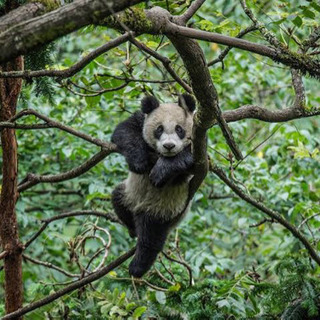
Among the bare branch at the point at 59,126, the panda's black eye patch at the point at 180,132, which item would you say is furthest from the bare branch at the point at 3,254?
the panda's black eye patch at the point at 180,132

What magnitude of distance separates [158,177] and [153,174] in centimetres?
6

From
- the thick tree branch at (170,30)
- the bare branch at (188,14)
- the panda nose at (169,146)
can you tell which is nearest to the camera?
the thick tree branch at (170,30)

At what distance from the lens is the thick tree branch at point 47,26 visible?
68.7 inches

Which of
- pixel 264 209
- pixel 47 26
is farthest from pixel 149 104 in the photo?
pixel 47 26

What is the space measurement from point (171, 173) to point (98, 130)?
170 cm

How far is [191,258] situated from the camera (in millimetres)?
5426

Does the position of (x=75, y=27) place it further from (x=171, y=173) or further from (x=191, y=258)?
(x=191, y=258)

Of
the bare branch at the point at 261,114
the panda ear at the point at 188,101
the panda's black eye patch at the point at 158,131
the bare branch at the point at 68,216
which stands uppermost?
the panda ear at the point at 188,101

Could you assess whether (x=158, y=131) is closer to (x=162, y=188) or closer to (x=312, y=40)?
(x=162, y=188)

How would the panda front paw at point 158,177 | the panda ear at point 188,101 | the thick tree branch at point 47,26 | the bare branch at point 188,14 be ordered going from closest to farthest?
the thick tree branch at point 47,26
the bare branch at point 188,14
the panda front paw at point 158,177
the panda ear at point 188,101

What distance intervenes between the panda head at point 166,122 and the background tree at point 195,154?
0.55ft

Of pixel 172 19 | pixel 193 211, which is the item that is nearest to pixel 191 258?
pixel 193 211

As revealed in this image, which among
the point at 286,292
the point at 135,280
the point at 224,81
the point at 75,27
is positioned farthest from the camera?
the point at 224,81

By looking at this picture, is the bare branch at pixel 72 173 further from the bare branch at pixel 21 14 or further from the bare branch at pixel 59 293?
the bare branch at pixel 21 14
